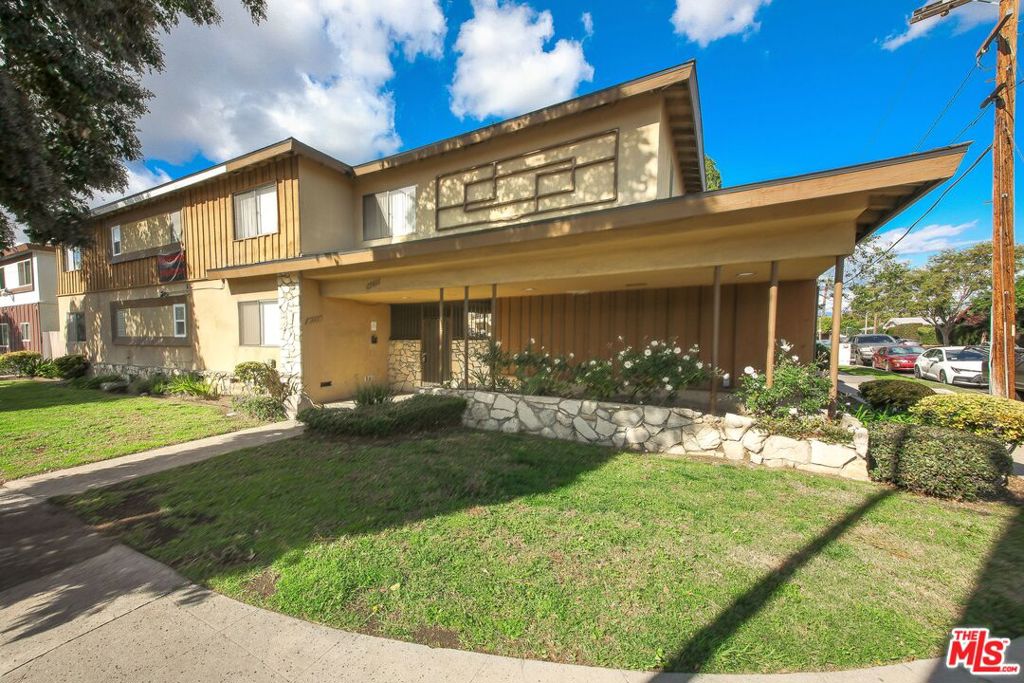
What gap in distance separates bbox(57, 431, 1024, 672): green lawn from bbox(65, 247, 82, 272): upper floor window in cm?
1606

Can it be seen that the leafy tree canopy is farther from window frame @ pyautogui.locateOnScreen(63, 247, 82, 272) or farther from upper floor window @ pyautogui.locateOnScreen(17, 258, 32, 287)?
upper floor window @ pyautogui.locateOnScreen(17, 258, 32, 287)

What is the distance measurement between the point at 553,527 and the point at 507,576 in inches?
31.9

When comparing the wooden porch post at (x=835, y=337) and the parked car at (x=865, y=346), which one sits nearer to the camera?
the wooden porch post at (x=835, y=337)

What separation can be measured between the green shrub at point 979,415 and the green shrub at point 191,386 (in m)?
15.0

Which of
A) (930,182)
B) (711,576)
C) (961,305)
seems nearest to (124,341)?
(711,576)

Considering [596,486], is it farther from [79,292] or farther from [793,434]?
[79,292]

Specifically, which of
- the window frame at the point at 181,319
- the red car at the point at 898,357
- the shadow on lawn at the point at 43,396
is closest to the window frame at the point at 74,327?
the shadow on lawn at the point at 43,396

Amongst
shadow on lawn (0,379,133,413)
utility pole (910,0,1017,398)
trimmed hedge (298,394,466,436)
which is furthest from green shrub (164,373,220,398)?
utility pole (910,0,1017,398)

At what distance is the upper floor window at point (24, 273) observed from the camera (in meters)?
18.9

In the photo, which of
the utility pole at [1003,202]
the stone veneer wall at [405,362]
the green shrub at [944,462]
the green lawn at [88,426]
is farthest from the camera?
the stone veneer wall at [405,362]

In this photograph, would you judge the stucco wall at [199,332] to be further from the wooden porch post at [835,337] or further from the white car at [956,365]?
the white car at [956,365]

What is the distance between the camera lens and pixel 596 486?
15.0ft

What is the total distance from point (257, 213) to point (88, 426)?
242 inches

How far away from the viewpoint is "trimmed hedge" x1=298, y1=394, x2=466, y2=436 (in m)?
6.37
